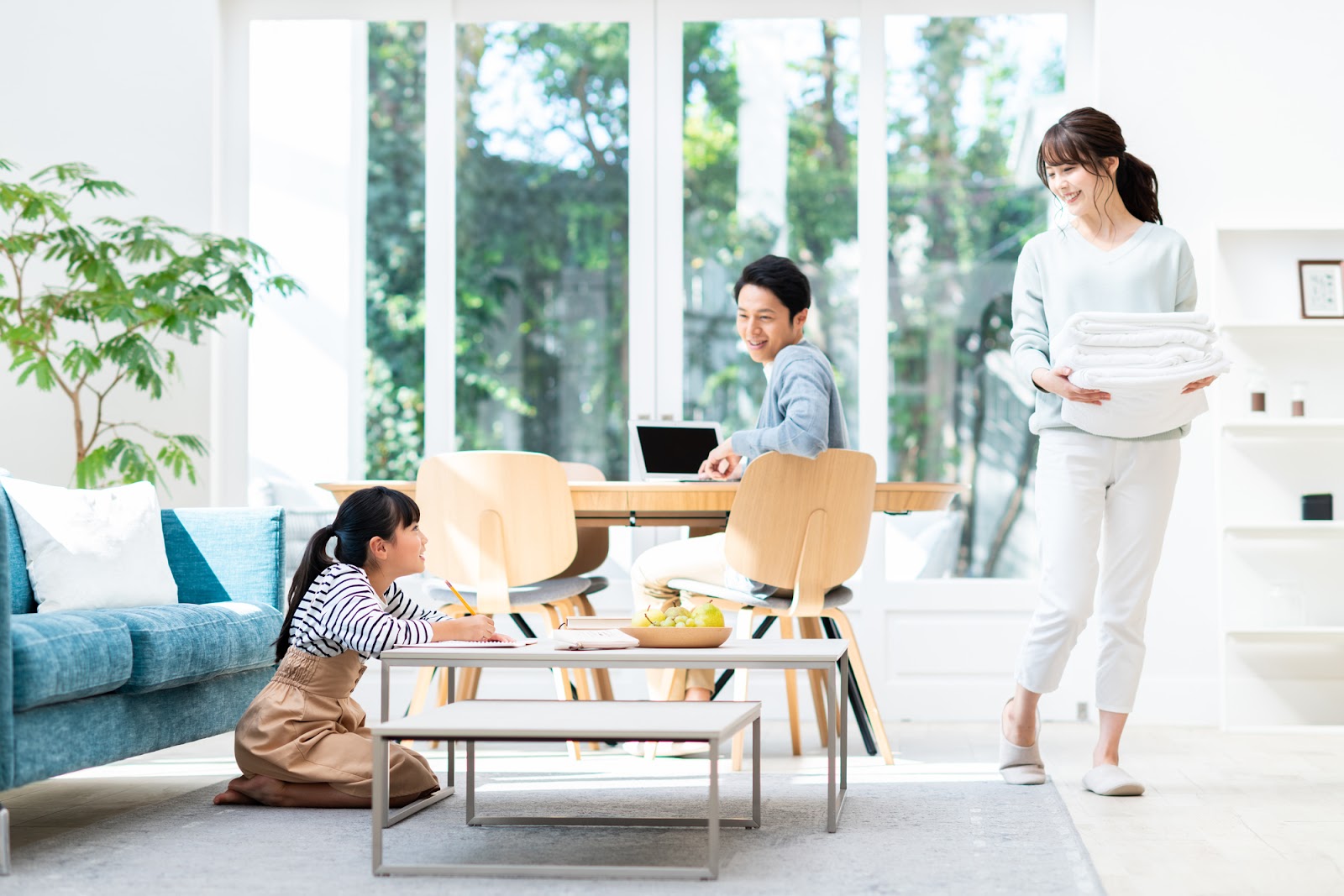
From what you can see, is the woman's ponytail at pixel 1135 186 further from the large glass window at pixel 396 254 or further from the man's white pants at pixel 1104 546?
the large glass window at pixel 396 254

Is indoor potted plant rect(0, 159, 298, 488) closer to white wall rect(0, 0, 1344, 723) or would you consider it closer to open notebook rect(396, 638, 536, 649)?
white wall rect(0, 0, 1344, 723)

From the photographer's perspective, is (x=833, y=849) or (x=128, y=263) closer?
(x=833, y=849)

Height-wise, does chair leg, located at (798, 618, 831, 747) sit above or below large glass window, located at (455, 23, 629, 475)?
below

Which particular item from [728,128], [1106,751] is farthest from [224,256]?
[1106,751]

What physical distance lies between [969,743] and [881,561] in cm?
85

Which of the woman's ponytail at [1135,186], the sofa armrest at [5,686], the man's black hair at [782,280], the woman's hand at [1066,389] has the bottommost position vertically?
the sofa armrest at [5,686]

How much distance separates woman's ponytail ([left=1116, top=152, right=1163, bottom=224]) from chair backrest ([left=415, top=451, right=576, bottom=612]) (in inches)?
56.8

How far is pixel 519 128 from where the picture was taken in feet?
16.0

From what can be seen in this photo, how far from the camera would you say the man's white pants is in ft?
9.95

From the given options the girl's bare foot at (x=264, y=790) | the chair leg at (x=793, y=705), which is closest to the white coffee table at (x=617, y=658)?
the girl's bare foot at (x=264, y=790)

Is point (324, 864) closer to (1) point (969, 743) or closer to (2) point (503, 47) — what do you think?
(1) point (969, 743)

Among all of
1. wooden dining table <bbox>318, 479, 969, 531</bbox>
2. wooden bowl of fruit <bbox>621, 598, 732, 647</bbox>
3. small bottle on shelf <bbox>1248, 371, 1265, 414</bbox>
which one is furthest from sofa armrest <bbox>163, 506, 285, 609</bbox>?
small bottle on shelf <bbox>1248, 371, 1265, 414</bbox>

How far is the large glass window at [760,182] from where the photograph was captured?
15.8 ft

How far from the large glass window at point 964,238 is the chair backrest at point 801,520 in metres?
1.30
